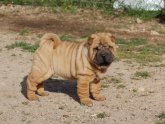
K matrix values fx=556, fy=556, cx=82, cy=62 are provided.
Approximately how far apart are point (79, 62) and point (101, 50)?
46cm

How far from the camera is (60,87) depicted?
845 centimetres

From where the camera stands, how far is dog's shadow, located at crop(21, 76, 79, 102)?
8.18 m

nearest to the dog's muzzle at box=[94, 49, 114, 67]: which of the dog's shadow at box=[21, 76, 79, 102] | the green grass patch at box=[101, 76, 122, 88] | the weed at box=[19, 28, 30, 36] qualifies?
the dog's shadow at box=[21, 76, 79, 102]

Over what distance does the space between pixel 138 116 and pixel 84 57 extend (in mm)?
1033

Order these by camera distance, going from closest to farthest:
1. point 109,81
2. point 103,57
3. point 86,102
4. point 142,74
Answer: point 103,57 < point 86,102 < point 109,81 < point 142,74

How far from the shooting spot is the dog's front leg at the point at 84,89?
23.8 feet

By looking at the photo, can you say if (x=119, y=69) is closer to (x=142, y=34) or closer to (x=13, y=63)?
(x=13, y=63)

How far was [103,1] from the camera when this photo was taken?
1473 centimetres

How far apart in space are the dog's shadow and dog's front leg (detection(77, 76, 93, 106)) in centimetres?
48

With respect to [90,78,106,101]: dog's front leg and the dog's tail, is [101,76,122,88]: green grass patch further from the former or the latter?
the dog's tail

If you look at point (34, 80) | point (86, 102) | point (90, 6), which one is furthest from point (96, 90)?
point (90, 6)

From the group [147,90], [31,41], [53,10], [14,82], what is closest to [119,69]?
[147,90]

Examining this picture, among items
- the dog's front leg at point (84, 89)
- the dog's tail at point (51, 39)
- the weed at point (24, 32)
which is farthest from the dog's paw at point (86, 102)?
the weed at point (24, 32)

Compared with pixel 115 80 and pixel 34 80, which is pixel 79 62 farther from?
pixel 115 80
